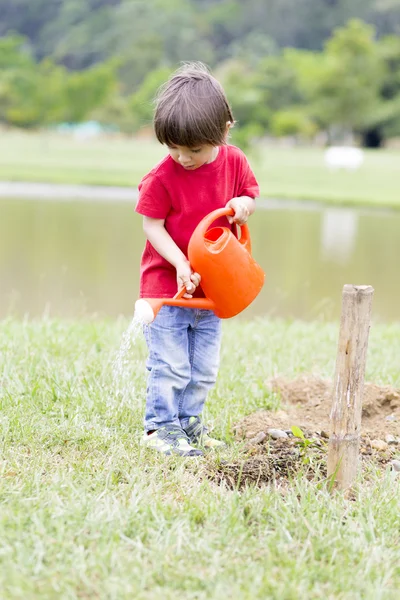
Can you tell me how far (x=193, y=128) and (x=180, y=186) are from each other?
0.23 metres

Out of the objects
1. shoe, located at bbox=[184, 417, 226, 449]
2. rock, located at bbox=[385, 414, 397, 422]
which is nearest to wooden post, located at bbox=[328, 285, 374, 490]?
shoe, located at bbox=[184, 417, 226, 449]

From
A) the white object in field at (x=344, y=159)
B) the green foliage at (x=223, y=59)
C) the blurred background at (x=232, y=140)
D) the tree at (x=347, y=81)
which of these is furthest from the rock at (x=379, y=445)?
the tree at (x=347, y=81)

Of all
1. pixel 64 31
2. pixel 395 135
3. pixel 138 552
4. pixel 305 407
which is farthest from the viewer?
pixel 64 31

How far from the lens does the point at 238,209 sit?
254 centimetres

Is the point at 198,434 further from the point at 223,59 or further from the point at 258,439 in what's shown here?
the point at 223,59

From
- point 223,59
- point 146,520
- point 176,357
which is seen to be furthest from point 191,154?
point 223,59

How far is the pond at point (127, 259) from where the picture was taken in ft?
20.3

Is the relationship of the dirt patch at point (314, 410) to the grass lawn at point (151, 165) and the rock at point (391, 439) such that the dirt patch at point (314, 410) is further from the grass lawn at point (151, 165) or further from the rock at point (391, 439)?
the grass lawn at point (151, 165)

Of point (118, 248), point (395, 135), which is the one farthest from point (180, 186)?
point (395, 135)

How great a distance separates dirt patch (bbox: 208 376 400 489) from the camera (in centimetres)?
247

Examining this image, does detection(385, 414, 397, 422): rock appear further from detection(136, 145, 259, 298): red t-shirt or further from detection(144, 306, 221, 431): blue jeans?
detection(136, 145, 259, 298): red t-shirt

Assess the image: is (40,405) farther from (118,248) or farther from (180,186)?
(118,248)

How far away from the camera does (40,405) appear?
113 inches

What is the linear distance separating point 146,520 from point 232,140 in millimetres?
20443
